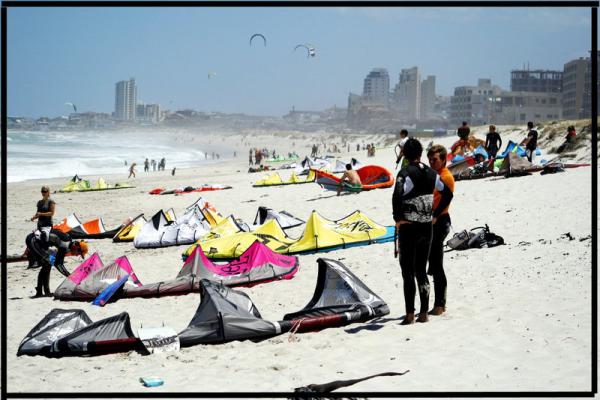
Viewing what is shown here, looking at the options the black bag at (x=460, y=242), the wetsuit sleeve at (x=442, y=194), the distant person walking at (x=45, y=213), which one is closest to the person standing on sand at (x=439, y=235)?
the wetsuit sleeve at (x=442, y=194)

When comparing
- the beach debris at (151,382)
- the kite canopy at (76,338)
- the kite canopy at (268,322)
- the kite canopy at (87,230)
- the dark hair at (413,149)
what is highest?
the dark hair at (413,149)

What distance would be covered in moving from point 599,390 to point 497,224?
22.0 ft

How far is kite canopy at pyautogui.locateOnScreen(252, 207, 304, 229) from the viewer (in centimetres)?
1397

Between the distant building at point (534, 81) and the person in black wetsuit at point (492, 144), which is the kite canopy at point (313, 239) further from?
the distant building at point (534, 81)

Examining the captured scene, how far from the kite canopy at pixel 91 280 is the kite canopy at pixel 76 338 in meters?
2.21

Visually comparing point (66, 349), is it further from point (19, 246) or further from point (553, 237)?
point (19, 246)

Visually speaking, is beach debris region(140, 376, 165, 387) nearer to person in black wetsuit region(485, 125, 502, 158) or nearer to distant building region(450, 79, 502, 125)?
person in black wetsuit region(485, 125, 502, 158)

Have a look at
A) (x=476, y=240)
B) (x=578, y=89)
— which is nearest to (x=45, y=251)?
(x=476, y=240)

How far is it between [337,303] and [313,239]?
400cm

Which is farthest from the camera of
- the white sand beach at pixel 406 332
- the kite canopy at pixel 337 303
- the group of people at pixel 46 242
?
the group of people at pixel 46 242

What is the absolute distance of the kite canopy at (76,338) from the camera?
6555 mm

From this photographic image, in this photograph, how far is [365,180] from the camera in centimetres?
1916

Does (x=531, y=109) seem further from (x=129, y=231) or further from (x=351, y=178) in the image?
(x=129, y=231)

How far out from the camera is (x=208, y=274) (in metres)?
9.66
